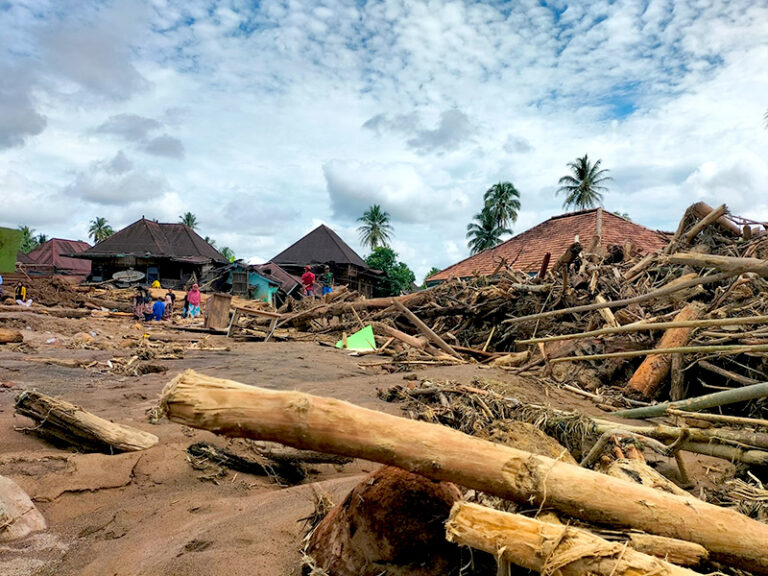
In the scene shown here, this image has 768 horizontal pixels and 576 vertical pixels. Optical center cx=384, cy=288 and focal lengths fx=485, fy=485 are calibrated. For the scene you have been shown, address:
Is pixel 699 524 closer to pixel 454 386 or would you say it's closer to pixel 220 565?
pixel 220 565

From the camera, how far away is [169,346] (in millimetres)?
9516

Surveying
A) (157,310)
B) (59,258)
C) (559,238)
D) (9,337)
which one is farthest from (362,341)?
(59,258)

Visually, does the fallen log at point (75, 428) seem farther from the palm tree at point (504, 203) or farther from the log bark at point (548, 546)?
the palm tree at point (504, 203)

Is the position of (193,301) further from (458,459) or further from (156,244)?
(458,459)

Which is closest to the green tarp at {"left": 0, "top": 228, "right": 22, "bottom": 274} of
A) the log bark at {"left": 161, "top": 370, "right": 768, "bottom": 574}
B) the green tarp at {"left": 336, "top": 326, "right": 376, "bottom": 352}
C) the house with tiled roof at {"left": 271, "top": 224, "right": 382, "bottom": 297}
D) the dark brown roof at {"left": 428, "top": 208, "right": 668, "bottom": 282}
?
the green tarp at {"left": 336, "top": 326, "right": 376, "bottom": 352}

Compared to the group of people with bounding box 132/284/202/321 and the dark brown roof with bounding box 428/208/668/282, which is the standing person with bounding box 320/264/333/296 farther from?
the group of people with bounding box 132/284/202/321

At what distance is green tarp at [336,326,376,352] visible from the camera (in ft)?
33.9

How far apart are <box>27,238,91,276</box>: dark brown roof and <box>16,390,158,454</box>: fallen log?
41613mm

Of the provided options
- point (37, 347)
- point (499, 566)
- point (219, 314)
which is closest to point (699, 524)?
point (499, 566)

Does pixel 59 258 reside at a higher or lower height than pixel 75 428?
higher

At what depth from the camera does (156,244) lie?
3059cm

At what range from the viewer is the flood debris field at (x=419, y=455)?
1513 mm

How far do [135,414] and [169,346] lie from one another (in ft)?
17.4

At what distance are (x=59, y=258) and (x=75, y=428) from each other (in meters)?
45.3
